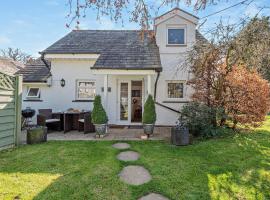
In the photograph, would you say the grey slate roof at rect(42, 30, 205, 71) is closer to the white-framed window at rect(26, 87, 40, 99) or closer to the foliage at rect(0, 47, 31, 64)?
the white-framed window at rect(26, 87, 40, 99)

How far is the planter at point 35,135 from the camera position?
902 cm

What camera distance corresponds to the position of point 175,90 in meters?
13.6

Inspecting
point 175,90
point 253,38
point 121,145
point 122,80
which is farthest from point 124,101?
point 253,38

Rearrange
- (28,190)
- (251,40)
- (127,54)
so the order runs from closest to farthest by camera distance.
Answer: (28,190)
(251,40)
(127,54)

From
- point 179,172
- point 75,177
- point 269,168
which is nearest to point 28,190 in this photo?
point 75,177

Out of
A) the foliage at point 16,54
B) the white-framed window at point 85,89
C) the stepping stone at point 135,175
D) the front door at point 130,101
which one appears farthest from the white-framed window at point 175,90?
the foliage at point 16,54

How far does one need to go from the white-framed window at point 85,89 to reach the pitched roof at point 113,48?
1.84 m

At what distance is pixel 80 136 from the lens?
10.5m

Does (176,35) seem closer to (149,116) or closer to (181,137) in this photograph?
(149,116)

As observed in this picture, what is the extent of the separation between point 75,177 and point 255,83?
852cm

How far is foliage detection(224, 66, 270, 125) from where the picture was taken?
10.0 meters

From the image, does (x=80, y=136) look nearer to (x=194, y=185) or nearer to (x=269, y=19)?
(x=194, y=185)

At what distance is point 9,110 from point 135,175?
18.3 feet

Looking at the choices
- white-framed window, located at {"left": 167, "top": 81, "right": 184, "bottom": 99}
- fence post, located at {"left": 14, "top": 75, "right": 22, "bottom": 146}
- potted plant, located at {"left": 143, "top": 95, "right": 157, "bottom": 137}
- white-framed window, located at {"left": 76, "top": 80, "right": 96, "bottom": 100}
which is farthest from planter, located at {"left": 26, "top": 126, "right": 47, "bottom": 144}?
white-framed window, located at {"left": 167, "top": 81, "right": 184, "bottom": 99}
